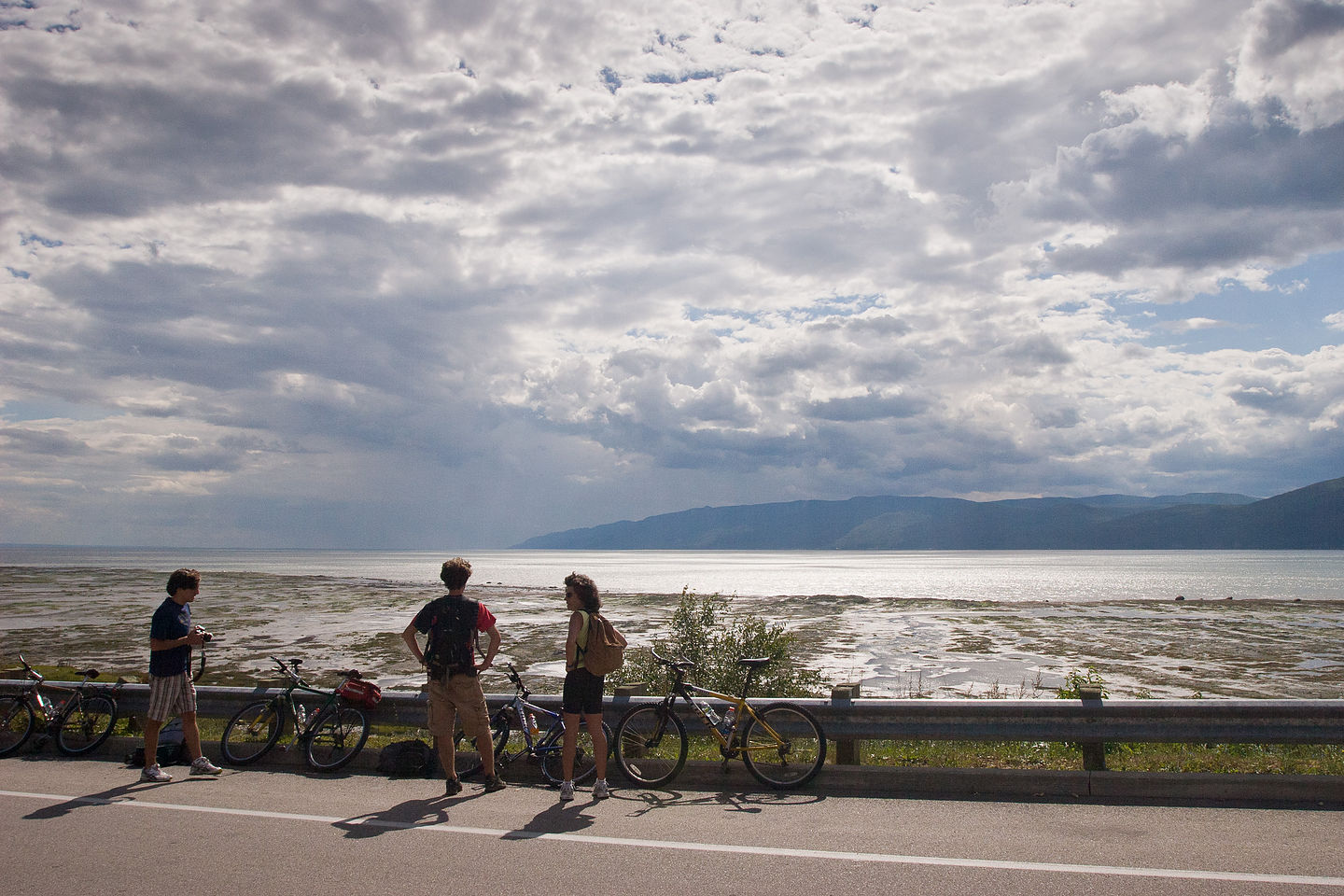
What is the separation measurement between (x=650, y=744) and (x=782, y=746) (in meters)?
1.37

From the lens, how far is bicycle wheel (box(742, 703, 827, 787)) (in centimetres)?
845

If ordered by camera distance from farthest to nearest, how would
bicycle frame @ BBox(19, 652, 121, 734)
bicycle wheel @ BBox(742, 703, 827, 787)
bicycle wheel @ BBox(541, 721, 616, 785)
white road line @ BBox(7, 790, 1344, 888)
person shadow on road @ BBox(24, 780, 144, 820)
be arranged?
bicycle frame @ BBox(19, 652, 121, 734) < bicycle wheel @ BBox(541, 721, 616, 785) < bicycle wheel @ BBox(742, 703, 827, 787) < person shadow on road @ BBox(24, 780, 144, 820) < white road line @ BBox(7, 790, 1344, 888)

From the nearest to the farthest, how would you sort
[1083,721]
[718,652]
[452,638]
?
[1083,721] → [452,638] → [718,652]

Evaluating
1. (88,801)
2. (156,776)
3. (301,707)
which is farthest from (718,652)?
(88,801)

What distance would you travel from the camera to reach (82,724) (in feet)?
34.1

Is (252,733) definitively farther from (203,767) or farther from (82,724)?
(82,724)

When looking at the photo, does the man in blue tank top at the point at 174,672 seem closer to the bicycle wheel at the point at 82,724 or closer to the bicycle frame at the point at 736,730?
the bicycle wheel at the point at 82,724

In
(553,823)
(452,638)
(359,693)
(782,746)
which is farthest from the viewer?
(359,693)

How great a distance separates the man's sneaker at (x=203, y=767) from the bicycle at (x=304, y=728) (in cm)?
46

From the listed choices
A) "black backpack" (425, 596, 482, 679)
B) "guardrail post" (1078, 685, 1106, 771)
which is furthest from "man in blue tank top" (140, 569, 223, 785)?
"guardrail post" (1078, 685, 1106, 771)

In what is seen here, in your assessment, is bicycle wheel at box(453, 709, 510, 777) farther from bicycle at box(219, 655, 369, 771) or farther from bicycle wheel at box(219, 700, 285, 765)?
bicycle wheel at box(219, 700, 285, 765)

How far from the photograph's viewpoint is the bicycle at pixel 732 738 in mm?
8508

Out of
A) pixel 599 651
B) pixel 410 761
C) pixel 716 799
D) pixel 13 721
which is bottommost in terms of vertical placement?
pixel 716 799

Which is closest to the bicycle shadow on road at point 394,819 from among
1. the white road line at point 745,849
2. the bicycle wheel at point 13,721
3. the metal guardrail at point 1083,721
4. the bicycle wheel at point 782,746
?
the white road line at point 745,849
